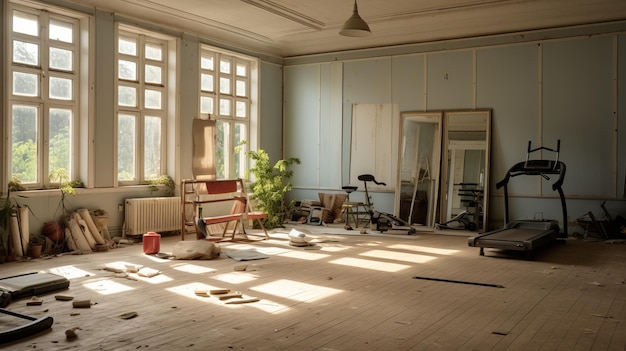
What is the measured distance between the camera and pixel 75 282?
6.13 m

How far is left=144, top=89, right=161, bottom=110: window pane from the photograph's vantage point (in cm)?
1006

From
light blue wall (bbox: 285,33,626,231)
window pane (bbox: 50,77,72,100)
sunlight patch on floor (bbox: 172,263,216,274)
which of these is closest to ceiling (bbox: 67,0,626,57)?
light blue wall (bbox: 285,33,626,231)

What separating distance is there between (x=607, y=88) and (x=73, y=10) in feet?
30.4

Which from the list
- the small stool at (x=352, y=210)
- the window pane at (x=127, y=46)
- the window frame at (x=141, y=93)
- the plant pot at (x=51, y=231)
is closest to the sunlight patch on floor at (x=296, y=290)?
the plant pot at (x=51, y=231)

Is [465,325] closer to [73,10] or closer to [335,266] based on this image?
[335,266]

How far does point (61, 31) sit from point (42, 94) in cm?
110

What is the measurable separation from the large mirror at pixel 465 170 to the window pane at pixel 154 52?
19.1 feet

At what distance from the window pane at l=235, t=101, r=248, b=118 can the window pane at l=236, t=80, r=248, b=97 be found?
0.67 ft

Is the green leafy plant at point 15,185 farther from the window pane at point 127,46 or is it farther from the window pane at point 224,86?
the window pane at point 224,86

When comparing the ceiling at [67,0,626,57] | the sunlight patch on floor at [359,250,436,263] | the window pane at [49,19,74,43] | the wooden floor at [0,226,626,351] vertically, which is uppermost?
the ceiling at [67,0,626,57]

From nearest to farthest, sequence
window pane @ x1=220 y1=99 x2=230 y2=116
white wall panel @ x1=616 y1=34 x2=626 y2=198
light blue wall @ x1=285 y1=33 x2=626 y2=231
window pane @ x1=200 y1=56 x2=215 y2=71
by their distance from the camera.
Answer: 1. white wall panel @ x1=616 y1=34 x2=626 y2=198
2. light blue wall @ x1=285 y1=33 x2=626 y2=231
3. window pane @ x1=200 y1=56 x2=215 y2=71
4. window pane @ x1=220 y1=99 x2=230 y2=116

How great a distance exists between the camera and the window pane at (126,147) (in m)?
9.59

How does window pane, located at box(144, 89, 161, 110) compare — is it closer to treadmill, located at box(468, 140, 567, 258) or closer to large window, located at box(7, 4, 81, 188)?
large window, located at box(7, 4, 81, 188)

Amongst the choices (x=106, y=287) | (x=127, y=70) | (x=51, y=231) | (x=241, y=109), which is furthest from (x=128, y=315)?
(x=241, y=109)
